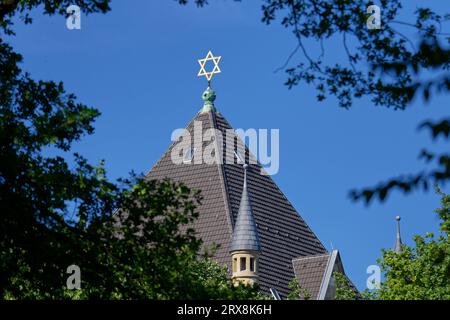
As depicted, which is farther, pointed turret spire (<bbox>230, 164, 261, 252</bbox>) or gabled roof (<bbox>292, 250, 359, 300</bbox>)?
gabled roof (<bbox>292, 250, 359, 300</bbox>)

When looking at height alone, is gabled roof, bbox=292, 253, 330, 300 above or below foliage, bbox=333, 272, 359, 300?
above

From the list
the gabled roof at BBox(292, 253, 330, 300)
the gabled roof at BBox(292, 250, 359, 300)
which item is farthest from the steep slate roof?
the gabled roof at BBox(292, 250, 359, 300)

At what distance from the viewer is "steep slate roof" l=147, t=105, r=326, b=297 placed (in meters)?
77.4

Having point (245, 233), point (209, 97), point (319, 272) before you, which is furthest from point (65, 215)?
point (209, 97)

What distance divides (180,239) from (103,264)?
1.40 meters

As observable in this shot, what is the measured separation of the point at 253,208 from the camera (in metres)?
80.9

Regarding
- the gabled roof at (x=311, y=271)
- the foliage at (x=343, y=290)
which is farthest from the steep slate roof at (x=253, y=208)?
the foliage at (x=343, y=290)

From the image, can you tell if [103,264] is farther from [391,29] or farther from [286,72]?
[391,29]

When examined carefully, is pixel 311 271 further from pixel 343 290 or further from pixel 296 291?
pixel 343 290

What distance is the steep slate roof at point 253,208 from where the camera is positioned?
254 feet

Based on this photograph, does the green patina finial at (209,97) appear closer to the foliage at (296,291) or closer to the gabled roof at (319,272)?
the gabled roof at (319,272)

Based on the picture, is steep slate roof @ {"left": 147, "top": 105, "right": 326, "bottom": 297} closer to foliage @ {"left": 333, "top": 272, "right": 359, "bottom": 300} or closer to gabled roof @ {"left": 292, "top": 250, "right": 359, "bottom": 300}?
gabled roof @ {"left": 292, "top": 250, "right": 359, "bottom": 300}

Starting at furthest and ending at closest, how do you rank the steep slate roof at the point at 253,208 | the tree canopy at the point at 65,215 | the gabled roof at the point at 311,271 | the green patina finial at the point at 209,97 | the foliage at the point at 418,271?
the green patina finial at the point at 209,97, the steep slate roof at the point at 253,208, the gabled roof at the point at 311,271, the foliage at the point at 418,271, the tree canopy at the point at 65,215
